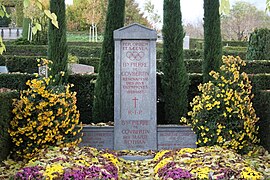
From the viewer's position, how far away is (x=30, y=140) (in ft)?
21.6

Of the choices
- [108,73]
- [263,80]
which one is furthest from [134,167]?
[263,80]

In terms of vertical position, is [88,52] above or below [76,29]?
below

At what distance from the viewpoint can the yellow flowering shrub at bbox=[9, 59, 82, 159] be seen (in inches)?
257

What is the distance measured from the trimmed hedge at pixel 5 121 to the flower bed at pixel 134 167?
0.70ft

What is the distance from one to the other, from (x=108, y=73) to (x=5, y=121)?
3260 millimetres

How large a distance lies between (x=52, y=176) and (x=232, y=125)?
354cm

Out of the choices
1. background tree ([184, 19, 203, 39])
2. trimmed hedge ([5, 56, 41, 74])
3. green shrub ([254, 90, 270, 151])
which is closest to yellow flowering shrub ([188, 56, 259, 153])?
green shrub ([254, 90, 270, 151])

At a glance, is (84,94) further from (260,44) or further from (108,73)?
(260,44)

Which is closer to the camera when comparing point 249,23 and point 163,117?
point 163,117

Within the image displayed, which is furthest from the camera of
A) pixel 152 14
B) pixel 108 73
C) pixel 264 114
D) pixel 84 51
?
pixel 152 14

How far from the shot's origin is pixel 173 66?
9055 millimetres

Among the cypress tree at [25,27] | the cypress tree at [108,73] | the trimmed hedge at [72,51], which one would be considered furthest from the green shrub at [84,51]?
the cypress tree at [108,73]

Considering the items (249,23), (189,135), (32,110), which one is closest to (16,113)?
(32,110)

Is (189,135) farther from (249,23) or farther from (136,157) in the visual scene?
(249,23)
